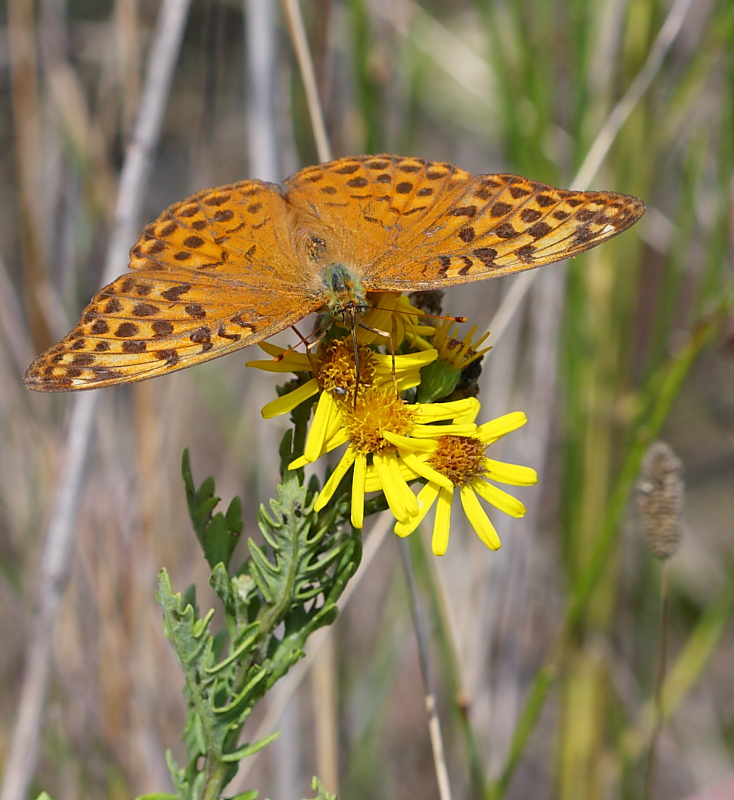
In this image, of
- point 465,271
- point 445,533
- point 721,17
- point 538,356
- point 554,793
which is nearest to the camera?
point 445,533

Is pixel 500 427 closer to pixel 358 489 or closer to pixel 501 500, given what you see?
pixel 501 500

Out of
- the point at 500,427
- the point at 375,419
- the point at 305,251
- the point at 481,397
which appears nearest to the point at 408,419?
the point at 375,419

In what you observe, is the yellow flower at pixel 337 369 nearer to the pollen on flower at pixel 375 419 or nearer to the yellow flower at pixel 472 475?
the pollen on flower at pixel 375 419

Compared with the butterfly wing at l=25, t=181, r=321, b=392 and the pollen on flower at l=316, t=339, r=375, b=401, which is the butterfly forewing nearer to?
the pollen on flower at l=316, t=339, r=375, b=401

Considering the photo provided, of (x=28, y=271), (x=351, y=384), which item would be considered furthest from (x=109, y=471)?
(x=351, y=384)

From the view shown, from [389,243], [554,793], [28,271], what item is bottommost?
[554,793]

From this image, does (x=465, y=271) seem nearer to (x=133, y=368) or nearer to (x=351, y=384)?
(x=351, y=384)

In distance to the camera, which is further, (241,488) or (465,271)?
(241,488)

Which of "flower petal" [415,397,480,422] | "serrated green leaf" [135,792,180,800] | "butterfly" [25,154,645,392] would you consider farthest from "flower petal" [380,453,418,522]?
"serrated green leaf" [135,792,180,800]
